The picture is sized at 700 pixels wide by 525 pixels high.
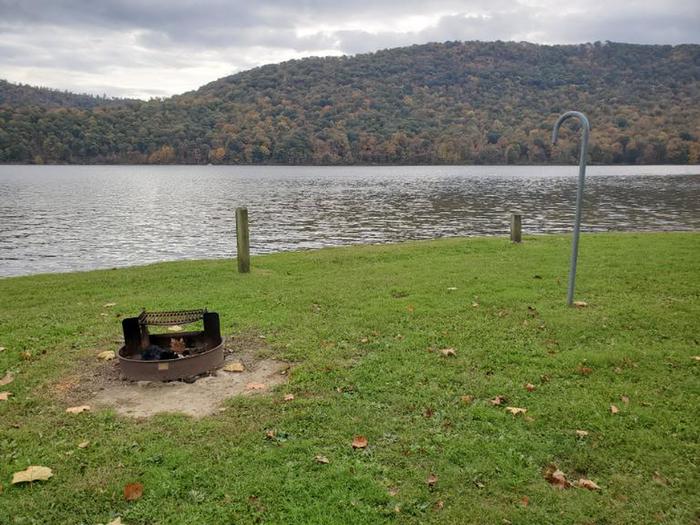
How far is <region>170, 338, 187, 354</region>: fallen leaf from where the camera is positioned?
8477mm

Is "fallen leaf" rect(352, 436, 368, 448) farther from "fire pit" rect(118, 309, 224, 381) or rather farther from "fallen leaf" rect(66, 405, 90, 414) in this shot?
"fallen leaf" rect(66, 405, 90, 414)

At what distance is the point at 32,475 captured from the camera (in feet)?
17.6

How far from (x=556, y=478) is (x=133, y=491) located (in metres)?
3.97

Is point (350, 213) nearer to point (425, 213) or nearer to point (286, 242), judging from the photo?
point (425, 213)

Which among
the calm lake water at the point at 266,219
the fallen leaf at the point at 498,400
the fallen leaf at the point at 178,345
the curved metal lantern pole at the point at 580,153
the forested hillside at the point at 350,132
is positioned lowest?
the calm lake water at the point at 266,219

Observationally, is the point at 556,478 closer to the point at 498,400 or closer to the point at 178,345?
the point at 498,400

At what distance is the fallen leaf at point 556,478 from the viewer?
5.33 m

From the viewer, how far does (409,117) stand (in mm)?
189750

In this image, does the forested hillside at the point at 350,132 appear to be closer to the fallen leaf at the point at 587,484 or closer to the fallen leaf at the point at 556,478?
the fallen leaf at the point at 556,478

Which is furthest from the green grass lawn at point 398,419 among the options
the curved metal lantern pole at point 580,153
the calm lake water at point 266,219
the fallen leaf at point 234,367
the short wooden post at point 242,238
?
the calm lake water at point 266,219

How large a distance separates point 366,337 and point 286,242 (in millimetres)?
24788

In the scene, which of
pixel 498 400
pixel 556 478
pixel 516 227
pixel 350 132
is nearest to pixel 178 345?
pixel 498 400

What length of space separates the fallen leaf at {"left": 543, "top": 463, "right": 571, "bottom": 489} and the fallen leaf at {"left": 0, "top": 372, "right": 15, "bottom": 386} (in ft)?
23.2

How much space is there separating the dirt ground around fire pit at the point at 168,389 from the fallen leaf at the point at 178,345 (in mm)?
685
